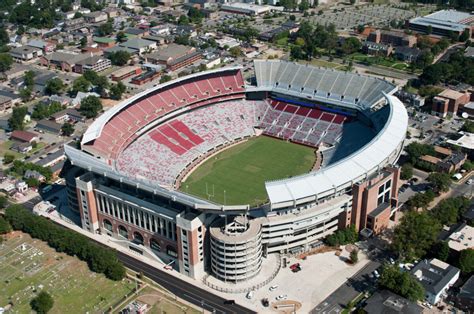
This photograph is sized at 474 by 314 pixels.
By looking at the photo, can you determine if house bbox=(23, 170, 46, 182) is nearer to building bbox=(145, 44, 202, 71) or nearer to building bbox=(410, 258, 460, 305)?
building bbox=(145, 44, 202, 71)

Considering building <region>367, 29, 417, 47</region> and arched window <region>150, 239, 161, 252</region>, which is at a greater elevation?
building <region>367, 29, 417, 47</region>

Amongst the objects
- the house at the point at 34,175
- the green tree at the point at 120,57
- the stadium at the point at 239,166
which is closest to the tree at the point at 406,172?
the stadium at the point at 239,166

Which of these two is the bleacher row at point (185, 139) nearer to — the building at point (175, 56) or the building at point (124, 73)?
the building at point (124, 73)

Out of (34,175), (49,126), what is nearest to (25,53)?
(49,126)

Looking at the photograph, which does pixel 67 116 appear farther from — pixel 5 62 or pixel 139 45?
pixel 139 45

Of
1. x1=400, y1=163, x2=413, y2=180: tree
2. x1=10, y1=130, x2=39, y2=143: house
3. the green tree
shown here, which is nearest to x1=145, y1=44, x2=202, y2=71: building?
the green tree
